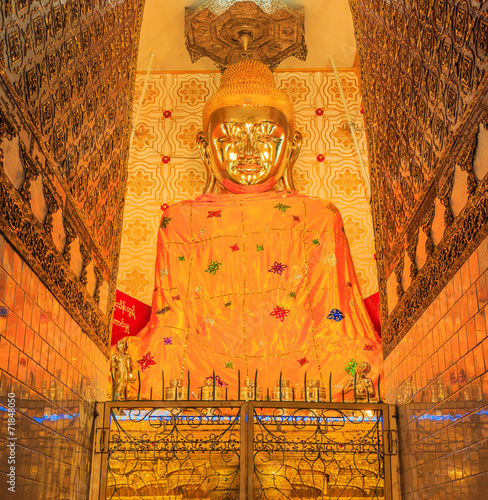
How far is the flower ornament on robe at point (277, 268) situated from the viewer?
5.21m

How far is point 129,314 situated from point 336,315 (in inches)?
68.5

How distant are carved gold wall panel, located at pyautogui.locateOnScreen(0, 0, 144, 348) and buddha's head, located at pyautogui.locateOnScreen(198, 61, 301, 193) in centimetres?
253

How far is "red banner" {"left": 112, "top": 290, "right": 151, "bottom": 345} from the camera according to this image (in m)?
5.47

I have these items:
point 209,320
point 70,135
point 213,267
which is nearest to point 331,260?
point 213,267

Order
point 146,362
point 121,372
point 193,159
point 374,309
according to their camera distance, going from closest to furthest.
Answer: point 121,372 < point 146,362 < point 374,309 < point 193,159

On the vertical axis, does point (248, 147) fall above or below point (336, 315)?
above

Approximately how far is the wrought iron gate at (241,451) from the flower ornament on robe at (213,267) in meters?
2.24

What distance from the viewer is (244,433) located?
2.78 meters

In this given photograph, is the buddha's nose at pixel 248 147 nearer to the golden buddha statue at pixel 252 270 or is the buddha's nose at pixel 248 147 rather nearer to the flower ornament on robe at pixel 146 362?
the golden buddha statue at pixel 252 270

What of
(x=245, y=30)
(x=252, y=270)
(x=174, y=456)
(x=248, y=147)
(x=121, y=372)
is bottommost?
(x=174, y=456)

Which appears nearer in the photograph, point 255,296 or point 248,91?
point 255,296

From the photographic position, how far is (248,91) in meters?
6.03

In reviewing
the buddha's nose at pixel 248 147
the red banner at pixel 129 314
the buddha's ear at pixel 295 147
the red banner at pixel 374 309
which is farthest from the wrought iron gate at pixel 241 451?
the buddha's ear at pixel 295 147

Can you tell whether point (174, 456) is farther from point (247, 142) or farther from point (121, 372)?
point (247, 142)
